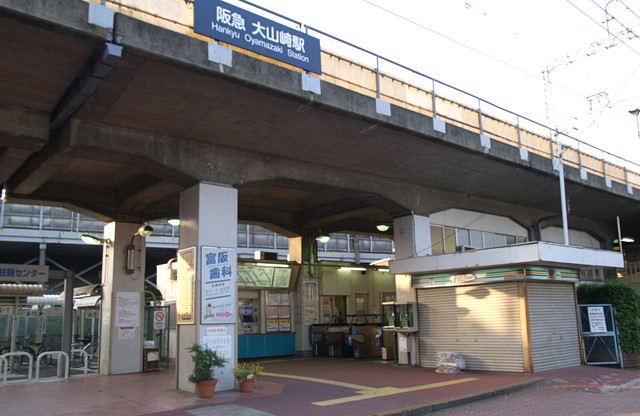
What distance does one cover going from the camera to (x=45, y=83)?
10.1m

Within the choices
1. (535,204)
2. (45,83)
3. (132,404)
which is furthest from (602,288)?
(45,83)

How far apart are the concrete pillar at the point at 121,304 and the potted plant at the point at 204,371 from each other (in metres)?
5.99

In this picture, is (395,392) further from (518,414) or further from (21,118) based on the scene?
(21,118)

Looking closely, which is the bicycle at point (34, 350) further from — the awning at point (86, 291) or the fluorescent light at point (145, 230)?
the fluorescent light at point (145, 230)

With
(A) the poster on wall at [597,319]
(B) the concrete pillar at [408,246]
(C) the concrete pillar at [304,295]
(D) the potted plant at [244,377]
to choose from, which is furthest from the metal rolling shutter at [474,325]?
(D) the potted plant at [244,377]

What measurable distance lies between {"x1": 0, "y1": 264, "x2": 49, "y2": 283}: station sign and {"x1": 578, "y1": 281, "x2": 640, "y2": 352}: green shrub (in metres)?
17.2

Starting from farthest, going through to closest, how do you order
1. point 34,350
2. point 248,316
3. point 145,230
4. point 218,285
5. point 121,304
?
point 248,316, point 34,350, point 145,230, point 121,304, point 218,285

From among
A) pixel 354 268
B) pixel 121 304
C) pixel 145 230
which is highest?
pixel 145 230

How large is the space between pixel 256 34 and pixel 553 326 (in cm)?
1199

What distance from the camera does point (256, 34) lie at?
1098cm

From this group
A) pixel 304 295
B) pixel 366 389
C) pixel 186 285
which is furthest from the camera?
pixel 304 295

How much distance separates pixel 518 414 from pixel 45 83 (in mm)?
10604

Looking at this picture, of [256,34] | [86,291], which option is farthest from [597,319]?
[86,291]

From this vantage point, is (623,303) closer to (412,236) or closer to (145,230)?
(412,236)
